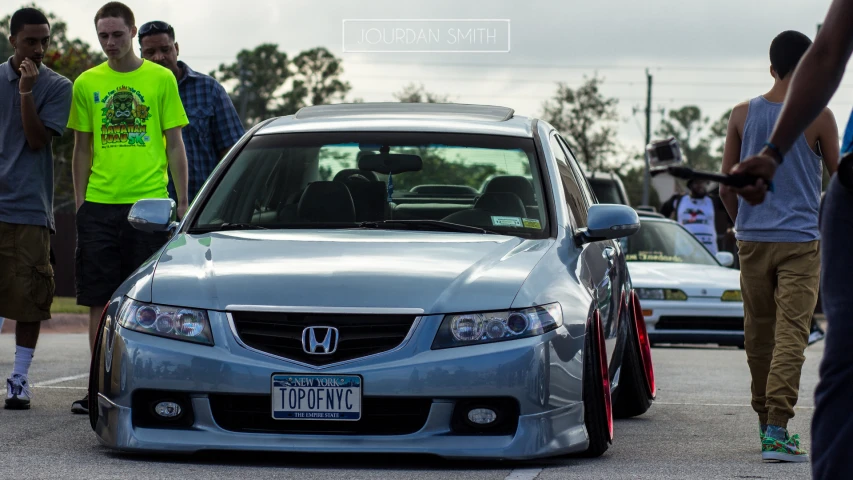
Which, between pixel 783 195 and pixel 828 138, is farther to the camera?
pixel 783 195

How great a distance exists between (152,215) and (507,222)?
58.1 inches

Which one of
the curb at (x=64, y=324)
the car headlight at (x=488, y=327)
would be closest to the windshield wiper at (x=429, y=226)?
the car headlight at (x=488, y=327)

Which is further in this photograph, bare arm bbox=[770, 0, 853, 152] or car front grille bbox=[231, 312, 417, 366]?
car front grille bbox=[231, 312, 417, 366]

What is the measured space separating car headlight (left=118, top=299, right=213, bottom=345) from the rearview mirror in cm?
162

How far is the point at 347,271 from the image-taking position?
18.3 feet

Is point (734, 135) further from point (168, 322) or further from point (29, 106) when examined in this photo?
point (29, 106)

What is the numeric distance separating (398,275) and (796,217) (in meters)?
1.84

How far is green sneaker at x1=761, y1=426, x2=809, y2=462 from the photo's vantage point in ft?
19.8

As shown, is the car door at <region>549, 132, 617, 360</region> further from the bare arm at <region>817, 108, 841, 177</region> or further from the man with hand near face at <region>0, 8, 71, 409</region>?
the man with hand near face at <region>0, 8, 71, 409</region>

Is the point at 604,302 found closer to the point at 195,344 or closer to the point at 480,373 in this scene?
the point at 480,373

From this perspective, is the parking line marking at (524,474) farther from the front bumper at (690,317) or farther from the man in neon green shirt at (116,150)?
the front bumper at (690,317)

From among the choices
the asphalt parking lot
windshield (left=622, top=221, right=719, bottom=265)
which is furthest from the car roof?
windshield (left=622, top=221, right=719, bottom=265)

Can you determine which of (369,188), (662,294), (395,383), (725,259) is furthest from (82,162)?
(725,259)

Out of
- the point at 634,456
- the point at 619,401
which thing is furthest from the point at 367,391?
the point at 619,401
